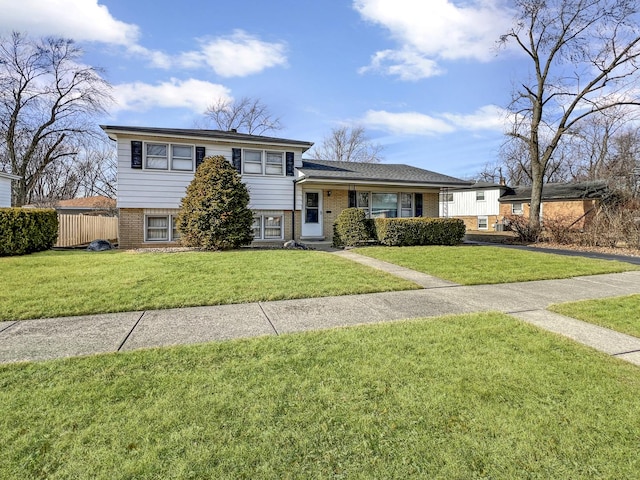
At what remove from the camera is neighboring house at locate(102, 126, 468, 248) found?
13.5 metres

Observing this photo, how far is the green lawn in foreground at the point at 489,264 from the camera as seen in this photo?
26.1 feet

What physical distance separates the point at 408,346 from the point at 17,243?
481 inches

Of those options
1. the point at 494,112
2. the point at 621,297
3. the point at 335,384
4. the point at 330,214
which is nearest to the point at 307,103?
the point at 330,214

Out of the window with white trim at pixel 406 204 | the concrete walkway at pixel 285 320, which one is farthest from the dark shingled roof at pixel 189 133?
the concrete walkway at pixel 285 320

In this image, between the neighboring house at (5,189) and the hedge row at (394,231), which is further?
the neighboring house at (5,189)

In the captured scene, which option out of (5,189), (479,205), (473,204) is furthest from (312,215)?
(473,204)

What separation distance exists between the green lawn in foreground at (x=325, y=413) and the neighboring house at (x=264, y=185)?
11656 millimetres

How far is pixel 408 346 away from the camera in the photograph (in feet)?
12.1

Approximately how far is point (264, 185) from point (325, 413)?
13.3 m

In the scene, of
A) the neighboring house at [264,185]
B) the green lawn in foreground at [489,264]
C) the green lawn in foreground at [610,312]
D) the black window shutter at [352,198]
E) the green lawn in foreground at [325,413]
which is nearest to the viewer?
the green lawn in foreground at [325,413]

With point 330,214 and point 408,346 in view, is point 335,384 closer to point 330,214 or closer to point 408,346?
point 408,346

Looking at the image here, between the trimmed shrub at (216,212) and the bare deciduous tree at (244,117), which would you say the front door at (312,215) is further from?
the bare deciduous tree at (244,117)

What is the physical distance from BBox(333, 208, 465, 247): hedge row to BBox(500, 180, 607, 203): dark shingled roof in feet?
48.2

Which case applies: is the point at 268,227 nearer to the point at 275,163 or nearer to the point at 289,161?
the point at 275,163
